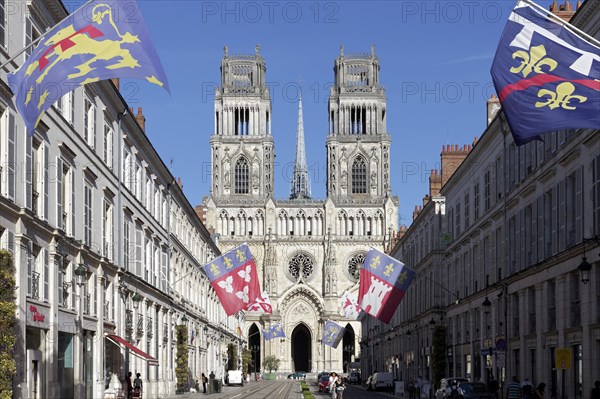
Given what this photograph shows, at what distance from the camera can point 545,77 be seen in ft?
61.1

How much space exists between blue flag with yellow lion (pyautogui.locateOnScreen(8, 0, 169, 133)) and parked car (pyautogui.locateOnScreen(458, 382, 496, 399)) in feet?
80.9

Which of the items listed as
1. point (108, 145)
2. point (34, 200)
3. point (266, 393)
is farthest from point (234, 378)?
point (34, 200)

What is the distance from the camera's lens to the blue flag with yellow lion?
20141 millimetres

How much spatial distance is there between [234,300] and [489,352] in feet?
41.0

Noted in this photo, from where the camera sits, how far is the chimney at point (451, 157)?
76125mm

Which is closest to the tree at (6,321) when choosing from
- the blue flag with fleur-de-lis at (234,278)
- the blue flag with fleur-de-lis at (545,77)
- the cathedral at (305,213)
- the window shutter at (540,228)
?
the blue flag with fleur-de-lis at (545,77)

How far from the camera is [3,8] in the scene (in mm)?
28203

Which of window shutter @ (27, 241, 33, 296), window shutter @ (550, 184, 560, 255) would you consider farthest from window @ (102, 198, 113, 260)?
window shutter @ (550, 184, 560, 255)

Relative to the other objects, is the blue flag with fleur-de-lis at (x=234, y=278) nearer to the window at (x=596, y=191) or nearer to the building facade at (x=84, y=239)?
the building facade at (x=84, y=239)

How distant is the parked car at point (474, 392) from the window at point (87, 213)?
607 inches

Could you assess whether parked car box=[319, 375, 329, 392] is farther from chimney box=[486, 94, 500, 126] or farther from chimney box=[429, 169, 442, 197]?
chimney box=[486, 94, 500, 126]

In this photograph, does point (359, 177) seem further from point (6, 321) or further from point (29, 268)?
point (6, 321)

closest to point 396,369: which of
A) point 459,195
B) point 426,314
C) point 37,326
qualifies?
point 426,314

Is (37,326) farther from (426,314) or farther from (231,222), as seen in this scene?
(231,222)
